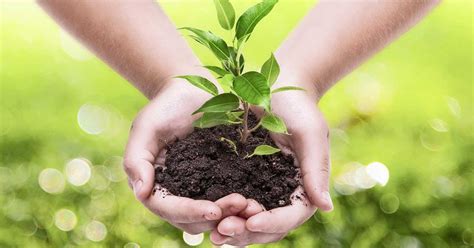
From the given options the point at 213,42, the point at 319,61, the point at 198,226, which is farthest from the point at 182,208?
the point at 319,61

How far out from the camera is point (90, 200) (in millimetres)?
2502

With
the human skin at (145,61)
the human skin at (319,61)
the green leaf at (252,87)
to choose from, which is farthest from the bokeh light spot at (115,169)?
the green leaf at (252,87)

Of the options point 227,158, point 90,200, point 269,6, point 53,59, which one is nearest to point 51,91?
point 53,59

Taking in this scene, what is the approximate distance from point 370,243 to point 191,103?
102 centimetres

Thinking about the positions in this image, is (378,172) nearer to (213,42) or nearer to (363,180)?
(363,180)

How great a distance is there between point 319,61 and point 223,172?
519mm

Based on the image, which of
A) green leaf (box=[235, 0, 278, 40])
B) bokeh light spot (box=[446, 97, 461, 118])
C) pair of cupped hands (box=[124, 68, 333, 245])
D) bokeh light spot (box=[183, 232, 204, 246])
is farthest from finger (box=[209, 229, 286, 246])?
bokeh light spot (box=[446, 97, 461, 118])

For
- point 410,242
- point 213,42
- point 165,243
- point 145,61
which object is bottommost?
point 410,242

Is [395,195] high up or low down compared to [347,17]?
down

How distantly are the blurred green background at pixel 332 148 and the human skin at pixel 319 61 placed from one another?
649 millimetres

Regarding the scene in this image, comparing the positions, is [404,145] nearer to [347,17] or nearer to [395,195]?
[395,195]

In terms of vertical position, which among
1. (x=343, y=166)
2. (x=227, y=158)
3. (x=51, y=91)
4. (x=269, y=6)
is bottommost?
(x=343, y=166)

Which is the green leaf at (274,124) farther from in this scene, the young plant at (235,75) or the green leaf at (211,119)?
the green leaf at (211,119)

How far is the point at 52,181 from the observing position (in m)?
2.54
